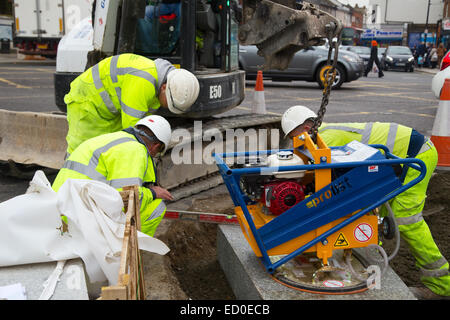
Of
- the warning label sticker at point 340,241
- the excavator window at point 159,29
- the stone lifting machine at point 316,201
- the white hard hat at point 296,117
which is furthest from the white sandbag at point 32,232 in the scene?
the excavator window at point 159,29

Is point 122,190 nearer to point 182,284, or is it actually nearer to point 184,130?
point 182,284

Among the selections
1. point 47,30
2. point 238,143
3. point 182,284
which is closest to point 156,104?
point 182,284

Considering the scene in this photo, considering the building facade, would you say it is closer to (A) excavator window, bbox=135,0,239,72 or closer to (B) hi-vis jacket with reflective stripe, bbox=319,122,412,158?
(A) excavator window, bbox=135,0,239,72

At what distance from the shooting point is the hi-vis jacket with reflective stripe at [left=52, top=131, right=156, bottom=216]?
3340mm

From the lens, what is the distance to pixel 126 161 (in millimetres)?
3350

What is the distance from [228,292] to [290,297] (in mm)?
956

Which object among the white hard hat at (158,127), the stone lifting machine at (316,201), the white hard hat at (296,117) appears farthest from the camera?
the white hard hat at (296,117)

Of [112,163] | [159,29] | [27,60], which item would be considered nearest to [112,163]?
[112,163]

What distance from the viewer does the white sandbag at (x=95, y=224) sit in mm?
2486

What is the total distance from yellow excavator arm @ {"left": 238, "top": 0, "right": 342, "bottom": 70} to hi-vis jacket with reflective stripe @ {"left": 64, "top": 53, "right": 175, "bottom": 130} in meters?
0.88

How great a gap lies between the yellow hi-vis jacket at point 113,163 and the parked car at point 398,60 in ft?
88.8

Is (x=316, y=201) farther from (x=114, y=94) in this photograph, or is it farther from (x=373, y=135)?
(x=114, y=94)

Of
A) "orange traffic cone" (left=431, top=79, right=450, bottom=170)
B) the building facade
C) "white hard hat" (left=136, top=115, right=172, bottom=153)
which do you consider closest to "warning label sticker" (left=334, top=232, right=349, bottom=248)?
"white hard hat" (left=136, top=115, right=172, bottom=153)

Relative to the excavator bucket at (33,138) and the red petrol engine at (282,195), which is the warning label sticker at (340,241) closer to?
→ the red petrol engine at (282,195)
